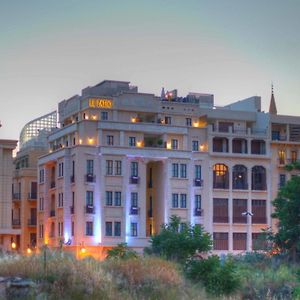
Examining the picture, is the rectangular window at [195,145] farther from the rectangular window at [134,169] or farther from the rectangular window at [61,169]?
the rectangular window at [61,169]

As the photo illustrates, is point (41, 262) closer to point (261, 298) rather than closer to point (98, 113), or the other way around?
point (261, 298)

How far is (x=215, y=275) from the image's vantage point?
38.8 metres

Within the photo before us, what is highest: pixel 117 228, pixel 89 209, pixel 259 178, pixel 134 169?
pixel 134 169

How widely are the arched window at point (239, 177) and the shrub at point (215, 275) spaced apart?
50.3m

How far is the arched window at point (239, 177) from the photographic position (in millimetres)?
90625

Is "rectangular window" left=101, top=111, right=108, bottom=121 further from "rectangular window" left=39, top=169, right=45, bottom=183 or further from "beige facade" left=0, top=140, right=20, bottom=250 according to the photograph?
"beige facade" left=0, top=140, right=20, bottom=250

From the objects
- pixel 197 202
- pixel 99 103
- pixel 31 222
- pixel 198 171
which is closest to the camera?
pixel 99 103

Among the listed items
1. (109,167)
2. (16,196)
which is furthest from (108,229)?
(16,196)

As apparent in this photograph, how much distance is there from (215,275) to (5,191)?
42227 millimetres

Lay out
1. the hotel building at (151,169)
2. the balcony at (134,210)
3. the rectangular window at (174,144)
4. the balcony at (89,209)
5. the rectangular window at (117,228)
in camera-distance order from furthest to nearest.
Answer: the rectangular window at (174,144)
the balcony at (134,210)
the hotel building at (151,169)
the rectangular window at (117,228)
the balcony at (89,209)

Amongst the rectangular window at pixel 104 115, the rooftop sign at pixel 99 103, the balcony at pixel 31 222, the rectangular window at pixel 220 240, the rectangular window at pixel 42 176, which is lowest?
the rectangular window at pixel 220 240

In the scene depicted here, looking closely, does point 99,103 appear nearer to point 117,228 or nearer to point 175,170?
point 175,170

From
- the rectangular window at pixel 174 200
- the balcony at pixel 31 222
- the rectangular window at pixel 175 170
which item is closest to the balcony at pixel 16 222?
the balcony at pixel 31 222

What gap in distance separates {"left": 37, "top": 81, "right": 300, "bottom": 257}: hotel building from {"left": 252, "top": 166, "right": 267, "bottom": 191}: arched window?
10 centimetres
